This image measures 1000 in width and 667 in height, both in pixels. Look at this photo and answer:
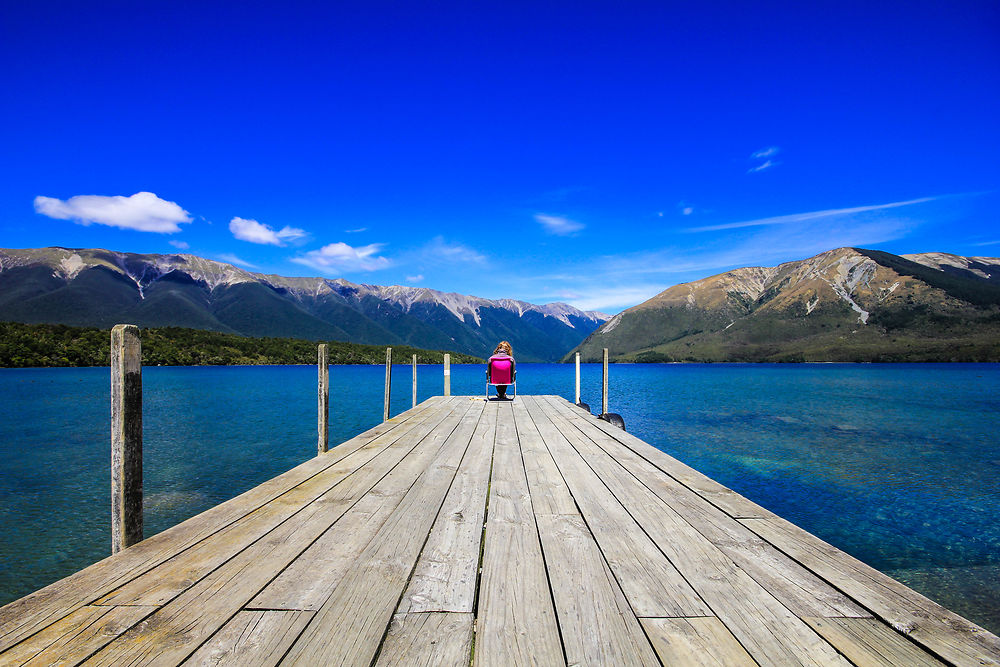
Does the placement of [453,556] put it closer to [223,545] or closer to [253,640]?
[253,640]

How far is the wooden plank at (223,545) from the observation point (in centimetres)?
244

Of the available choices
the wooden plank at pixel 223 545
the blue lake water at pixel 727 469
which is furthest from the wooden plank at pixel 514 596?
the blue lake water at pixel 727 469

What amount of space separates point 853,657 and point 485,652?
144 centimetres

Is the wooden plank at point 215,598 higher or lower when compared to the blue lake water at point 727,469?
higher

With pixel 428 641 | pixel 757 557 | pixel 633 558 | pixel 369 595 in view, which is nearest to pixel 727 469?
pixel 757 557

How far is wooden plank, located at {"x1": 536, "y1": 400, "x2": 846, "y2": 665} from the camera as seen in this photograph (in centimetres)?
193

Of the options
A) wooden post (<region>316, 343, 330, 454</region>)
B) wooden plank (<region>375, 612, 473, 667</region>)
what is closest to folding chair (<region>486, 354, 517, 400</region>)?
wooden post (<region>316, 343, 330, 454</region>)

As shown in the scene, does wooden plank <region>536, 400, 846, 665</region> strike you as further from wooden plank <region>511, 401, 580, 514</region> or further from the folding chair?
the folding chair

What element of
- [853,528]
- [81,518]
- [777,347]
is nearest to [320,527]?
[81,518]

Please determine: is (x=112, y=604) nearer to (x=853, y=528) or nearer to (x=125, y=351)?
(x=125, y=351)

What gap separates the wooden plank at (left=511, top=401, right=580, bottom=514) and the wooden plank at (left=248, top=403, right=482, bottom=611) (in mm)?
1230

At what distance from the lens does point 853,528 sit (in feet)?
31.0

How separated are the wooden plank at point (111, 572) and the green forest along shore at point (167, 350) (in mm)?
68014

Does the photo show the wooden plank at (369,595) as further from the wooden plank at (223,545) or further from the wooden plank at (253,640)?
the wooden plank at (223,545)
